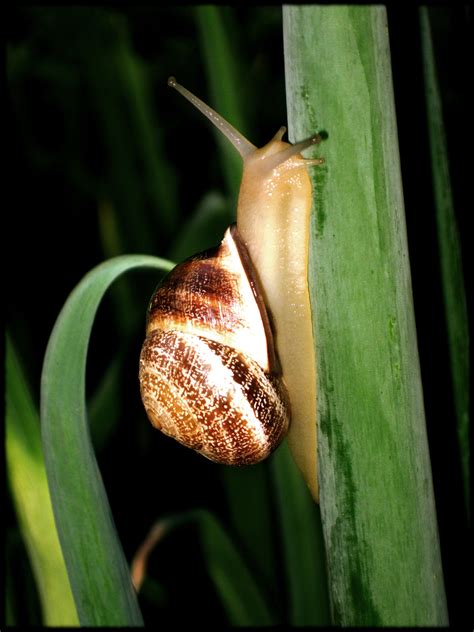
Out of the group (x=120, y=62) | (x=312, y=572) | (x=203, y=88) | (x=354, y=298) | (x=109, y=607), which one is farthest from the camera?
(x=203, y=88)

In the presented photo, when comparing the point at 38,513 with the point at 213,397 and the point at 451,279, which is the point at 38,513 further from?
the point at 451,279

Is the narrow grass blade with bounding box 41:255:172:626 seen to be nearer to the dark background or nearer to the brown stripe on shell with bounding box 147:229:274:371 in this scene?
the brown stripe on shell with bounding box 147:229:274:371

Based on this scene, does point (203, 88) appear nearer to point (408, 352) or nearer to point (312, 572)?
point (312, 572)

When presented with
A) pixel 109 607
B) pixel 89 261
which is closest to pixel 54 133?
pixel 89 261

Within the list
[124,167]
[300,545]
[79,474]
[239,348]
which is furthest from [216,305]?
[124,167]

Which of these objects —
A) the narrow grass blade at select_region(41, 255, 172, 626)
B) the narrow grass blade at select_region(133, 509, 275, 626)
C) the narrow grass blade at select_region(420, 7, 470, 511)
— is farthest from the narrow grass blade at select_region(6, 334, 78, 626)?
the narrow grass blade at select_region(420, 7, 470, 511)

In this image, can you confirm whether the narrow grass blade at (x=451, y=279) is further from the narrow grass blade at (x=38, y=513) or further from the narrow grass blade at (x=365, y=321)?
the narrow grass blade at (x=38, y=513)

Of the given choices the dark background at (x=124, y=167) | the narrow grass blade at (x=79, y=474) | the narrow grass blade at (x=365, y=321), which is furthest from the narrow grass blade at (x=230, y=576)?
the narrow grass blade at (x=365, y=321)
